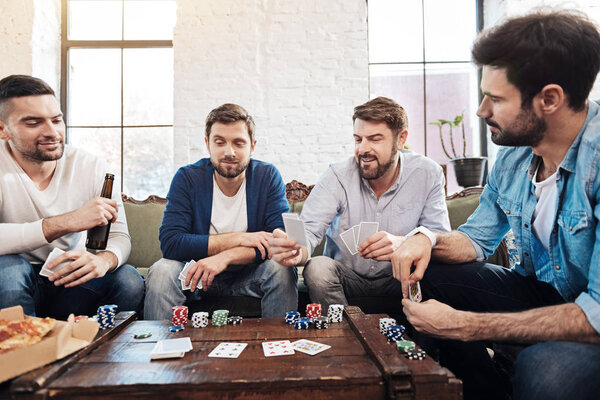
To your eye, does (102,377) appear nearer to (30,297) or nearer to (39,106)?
(30,297)

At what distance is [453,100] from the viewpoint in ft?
14.1

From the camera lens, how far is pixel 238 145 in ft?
7.27

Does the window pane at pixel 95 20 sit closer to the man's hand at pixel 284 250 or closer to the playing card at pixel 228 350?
the man's hand at pixel 284 250

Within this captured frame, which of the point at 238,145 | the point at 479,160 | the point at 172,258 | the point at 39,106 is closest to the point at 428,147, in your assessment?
the point at 479,160

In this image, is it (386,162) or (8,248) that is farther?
(386,162)

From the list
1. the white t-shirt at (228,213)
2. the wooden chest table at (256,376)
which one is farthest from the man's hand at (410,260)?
the white t-shirt at (228,213)

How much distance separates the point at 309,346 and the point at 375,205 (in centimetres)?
120

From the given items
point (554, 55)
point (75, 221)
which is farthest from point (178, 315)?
point (554, 55)

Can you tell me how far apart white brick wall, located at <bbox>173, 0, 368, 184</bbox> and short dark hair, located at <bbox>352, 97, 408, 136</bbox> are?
5.69ft

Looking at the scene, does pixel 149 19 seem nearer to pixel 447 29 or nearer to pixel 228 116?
pixel 228 116

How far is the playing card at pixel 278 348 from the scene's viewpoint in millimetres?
1113

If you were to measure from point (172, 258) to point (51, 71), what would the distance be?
323 cm

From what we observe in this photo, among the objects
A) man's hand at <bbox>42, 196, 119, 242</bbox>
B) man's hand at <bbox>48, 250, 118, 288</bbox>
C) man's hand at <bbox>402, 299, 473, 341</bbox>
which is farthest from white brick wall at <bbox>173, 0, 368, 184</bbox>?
man's hand at <bbox>402, 299, 473, 341</bbox>

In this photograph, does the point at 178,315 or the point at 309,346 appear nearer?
the point at 309,346
